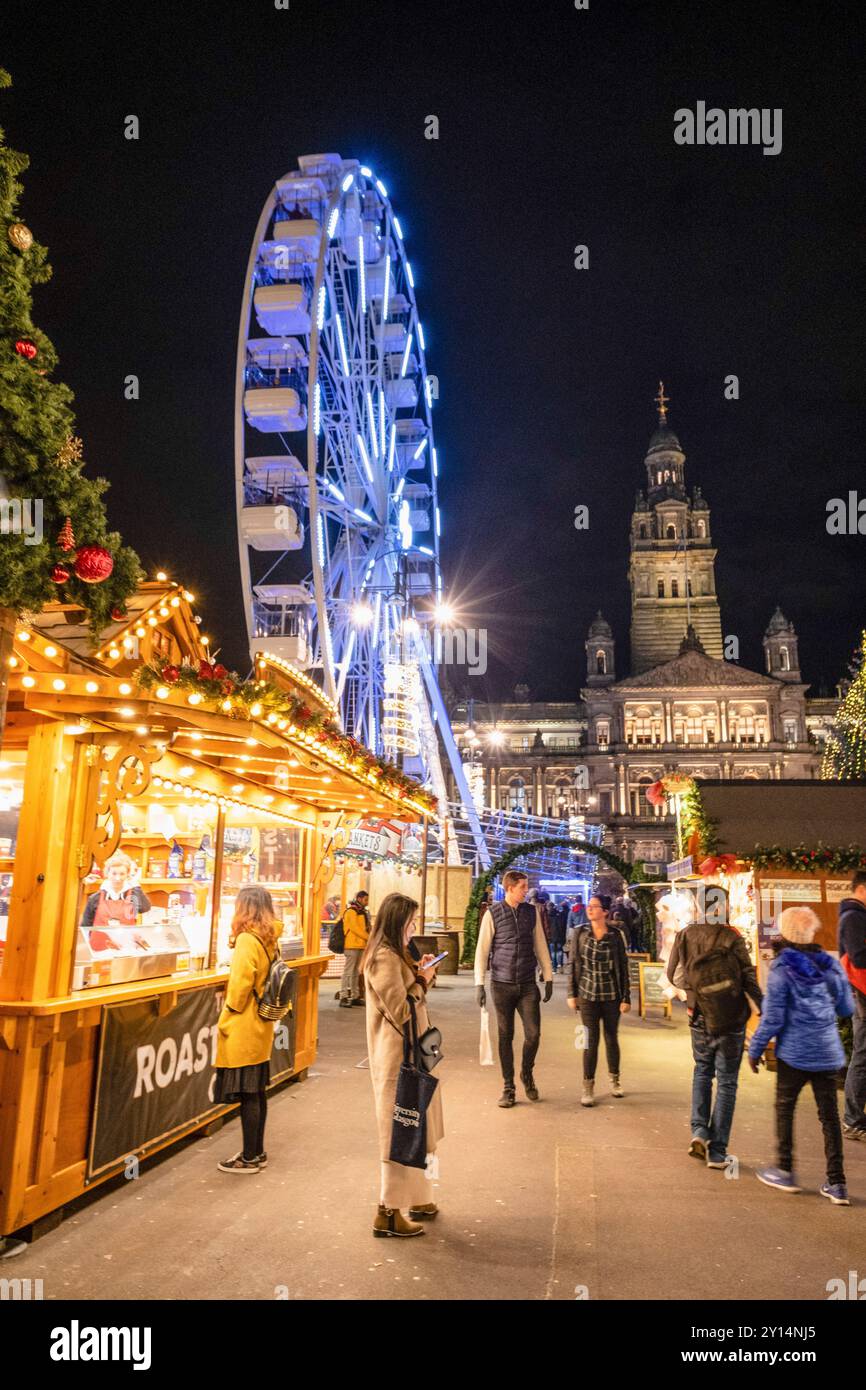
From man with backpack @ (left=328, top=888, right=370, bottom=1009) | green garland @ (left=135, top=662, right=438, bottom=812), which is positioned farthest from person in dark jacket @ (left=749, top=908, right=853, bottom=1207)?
man with backpack @ (left=328, top=888, right=370, bottom=1009)

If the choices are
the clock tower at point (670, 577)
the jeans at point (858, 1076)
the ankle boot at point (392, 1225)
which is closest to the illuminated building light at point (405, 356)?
the jeans at point (858, 1076)

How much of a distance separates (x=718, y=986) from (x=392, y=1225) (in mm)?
2506

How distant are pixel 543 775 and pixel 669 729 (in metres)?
9.72

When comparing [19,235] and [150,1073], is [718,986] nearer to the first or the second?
[150,1073]

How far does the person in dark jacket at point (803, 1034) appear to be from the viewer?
202 inches

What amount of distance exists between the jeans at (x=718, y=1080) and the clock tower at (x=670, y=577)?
65.5 metres

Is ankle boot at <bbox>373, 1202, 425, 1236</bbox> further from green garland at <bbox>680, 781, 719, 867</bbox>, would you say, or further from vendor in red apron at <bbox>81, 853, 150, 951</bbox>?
green garland at <bbox>680, 781, 719, 867</bbox>

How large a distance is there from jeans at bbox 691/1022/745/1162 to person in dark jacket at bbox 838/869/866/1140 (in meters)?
1.25

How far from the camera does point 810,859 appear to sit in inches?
396

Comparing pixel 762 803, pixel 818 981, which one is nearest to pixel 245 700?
pixel 818 981

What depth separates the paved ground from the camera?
3869mm

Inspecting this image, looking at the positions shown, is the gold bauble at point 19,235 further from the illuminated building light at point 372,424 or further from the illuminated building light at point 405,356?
the illuminated building light at point 405,356

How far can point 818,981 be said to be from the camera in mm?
5273

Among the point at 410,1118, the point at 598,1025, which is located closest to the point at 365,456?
the point at 598,1025
